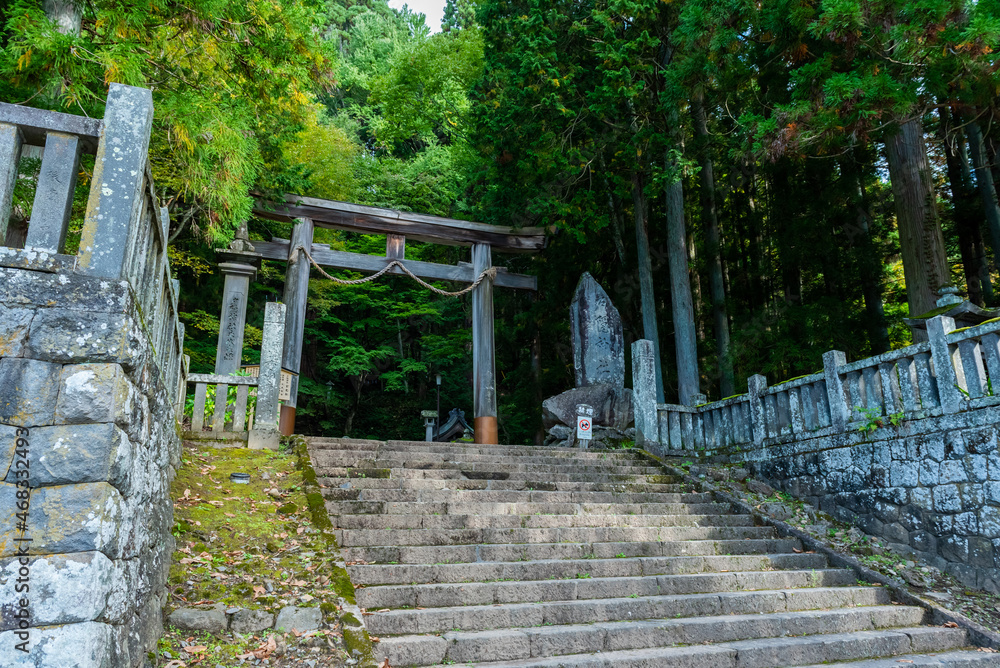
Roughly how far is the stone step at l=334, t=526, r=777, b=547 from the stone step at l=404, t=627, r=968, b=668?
1.31 metres

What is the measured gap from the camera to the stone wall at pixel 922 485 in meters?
5.50

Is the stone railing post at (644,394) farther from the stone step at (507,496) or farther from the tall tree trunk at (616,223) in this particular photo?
the tall tree trunk at (616,223)

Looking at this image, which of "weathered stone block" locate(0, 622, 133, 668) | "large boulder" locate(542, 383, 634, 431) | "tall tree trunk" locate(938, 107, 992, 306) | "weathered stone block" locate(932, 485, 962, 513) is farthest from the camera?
"tall tree trunk" locate(938, 107, 992, 306)

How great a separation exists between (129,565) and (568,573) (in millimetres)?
3229

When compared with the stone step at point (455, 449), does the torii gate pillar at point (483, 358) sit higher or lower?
higher

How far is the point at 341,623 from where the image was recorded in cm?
372

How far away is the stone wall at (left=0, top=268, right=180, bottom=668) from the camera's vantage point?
2.41 m

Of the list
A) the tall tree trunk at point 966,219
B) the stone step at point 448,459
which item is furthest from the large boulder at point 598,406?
the tall tree trunk at point 966,219

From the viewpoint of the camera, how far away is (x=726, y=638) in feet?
14.6

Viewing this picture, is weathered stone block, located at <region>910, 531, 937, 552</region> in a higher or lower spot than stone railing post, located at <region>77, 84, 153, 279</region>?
lower

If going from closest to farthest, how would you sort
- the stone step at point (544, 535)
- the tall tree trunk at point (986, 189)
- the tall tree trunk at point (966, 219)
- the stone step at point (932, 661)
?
Result: the stone step at point (932, 661), the stone step at point (544, 535), the tall tree trunk at point (986, 189), the tall tree trunk at point (966, 219)

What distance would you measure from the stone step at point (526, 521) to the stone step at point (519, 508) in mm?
155

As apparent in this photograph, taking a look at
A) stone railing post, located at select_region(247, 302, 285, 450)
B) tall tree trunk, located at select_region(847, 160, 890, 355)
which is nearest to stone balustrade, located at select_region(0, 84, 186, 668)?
stone railing post, located at select_region(247, 302, 285, 450)

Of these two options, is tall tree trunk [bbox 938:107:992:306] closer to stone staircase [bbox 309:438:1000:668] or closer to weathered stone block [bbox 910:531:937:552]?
weathered stone block [bbox 910:531:937:552]
